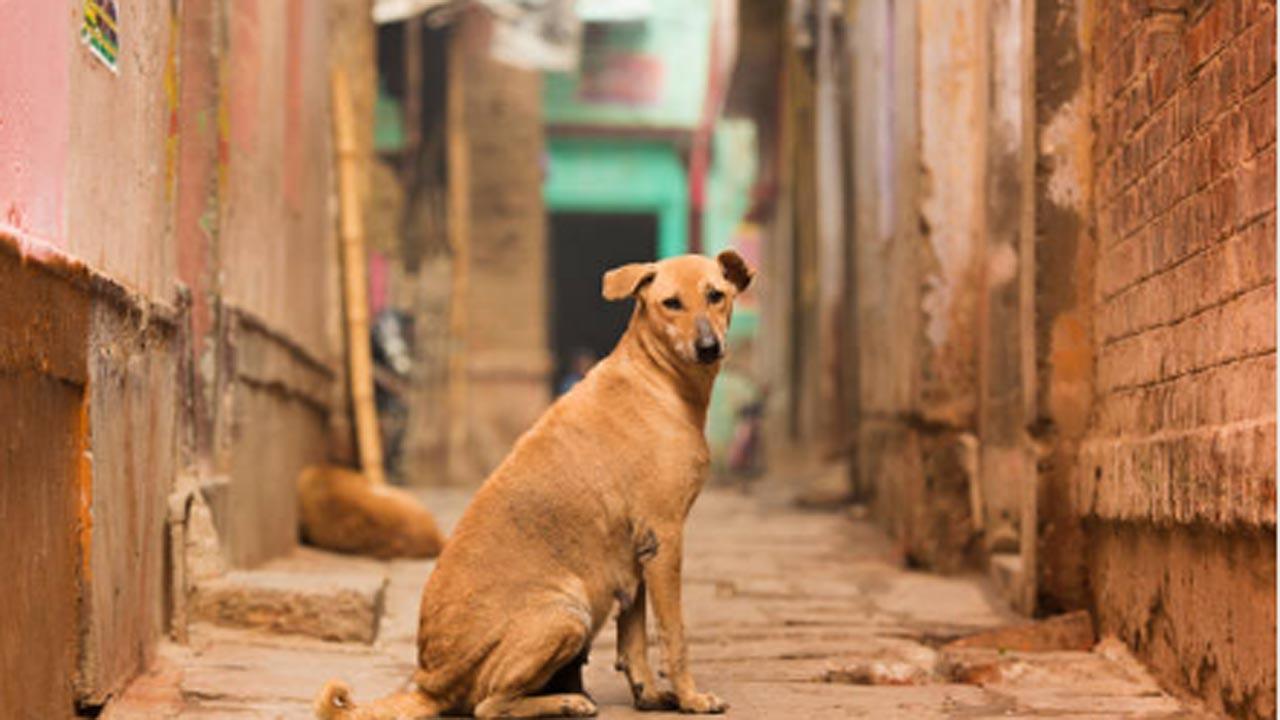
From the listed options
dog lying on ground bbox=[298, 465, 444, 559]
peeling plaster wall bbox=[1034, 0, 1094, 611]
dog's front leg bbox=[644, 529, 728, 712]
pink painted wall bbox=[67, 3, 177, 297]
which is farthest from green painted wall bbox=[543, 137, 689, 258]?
dog's front leg bbox=[644, 529, 728, 712]

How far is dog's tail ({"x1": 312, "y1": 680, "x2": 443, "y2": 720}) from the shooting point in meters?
4.14

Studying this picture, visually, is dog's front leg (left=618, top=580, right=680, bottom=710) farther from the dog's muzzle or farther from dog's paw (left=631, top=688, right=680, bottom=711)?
the dog's muzzle

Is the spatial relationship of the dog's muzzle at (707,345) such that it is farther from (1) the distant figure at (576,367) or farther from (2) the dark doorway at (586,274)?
(2) the dark doorway at (586,274)

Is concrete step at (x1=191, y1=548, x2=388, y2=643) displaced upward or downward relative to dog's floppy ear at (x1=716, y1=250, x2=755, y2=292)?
downward

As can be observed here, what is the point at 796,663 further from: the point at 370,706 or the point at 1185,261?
the point at 1185,261

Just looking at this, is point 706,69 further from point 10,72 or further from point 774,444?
point 10,72

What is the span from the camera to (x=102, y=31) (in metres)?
4.45

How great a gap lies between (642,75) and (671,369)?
17.3 meters

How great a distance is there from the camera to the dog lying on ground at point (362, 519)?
8.26 meters

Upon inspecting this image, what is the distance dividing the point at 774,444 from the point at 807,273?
3.00 meters

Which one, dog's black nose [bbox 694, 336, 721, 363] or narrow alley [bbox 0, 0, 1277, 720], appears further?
dog's black nose [bbox 694, 336, 721, 363]

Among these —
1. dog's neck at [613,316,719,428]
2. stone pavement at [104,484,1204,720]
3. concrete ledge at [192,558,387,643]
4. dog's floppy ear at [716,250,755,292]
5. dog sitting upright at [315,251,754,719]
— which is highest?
dog's floppy ear at [716,250,755,292]

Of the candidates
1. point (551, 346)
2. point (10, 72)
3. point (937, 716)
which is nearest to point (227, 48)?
point (10, 72)

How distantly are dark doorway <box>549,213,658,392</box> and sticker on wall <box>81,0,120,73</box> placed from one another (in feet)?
78.8
